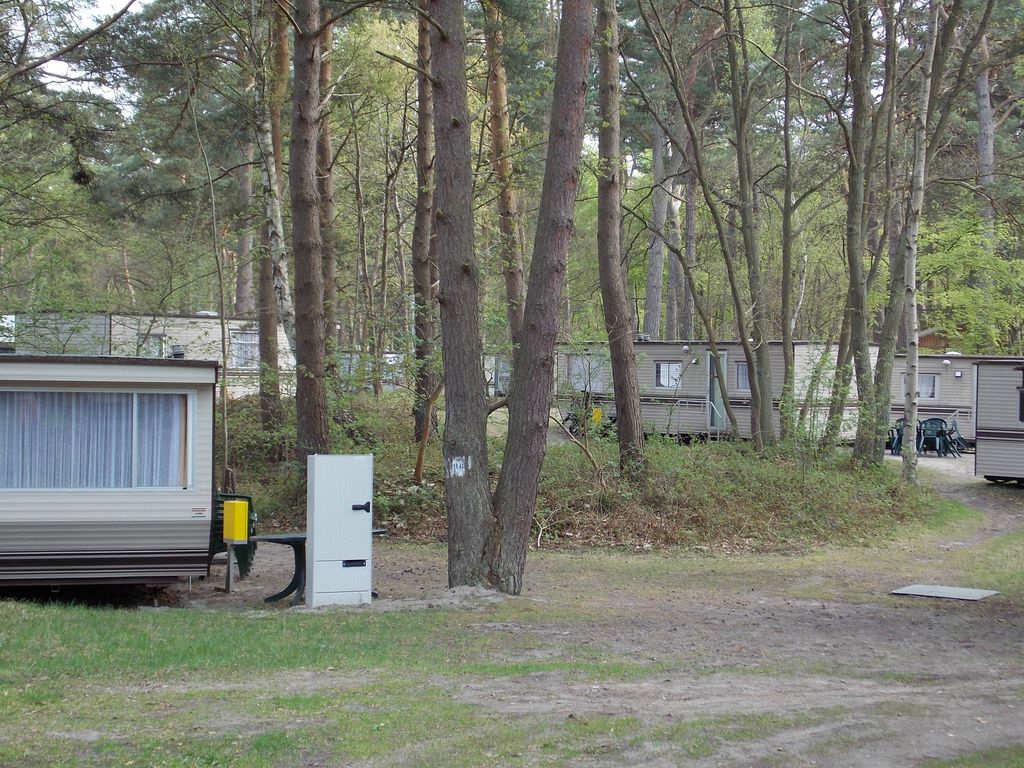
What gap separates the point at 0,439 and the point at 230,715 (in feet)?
18.5

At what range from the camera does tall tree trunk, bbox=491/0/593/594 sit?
9609mm

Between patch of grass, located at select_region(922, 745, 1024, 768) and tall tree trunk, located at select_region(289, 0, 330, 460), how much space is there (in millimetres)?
11529

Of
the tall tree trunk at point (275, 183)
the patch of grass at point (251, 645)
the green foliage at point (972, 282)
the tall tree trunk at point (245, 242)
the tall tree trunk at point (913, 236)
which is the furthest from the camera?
the green foliage at point (972, 282)

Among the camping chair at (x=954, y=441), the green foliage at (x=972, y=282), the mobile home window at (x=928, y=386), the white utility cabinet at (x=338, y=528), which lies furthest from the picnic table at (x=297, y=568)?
the green foliage at (x=972, y=282)

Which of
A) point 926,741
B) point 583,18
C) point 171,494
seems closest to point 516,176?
point 583,18

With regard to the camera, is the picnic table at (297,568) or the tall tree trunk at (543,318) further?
the picnic table at (297,568)

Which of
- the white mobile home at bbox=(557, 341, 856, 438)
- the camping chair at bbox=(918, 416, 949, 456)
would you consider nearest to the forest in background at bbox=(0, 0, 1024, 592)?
the white mobile home at bbox=(557, 341, 856, 438)

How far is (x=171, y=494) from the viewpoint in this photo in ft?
31.5

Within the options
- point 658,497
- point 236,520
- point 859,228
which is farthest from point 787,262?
point 236,520

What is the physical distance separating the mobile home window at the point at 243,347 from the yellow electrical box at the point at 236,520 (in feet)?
58.2

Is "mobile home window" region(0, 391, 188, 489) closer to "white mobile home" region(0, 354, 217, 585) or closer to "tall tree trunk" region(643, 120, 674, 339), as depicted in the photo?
"white mobile home" region(0, 354, 217, 585)

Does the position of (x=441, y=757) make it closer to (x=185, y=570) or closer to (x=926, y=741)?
(x=926, y=741)

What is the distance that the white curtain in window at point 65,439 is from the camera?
9.40 meters

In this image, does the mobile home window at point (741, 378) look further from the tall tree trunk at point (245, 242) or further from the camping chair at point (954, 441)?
the tall tree trunk at point (245, 242)
